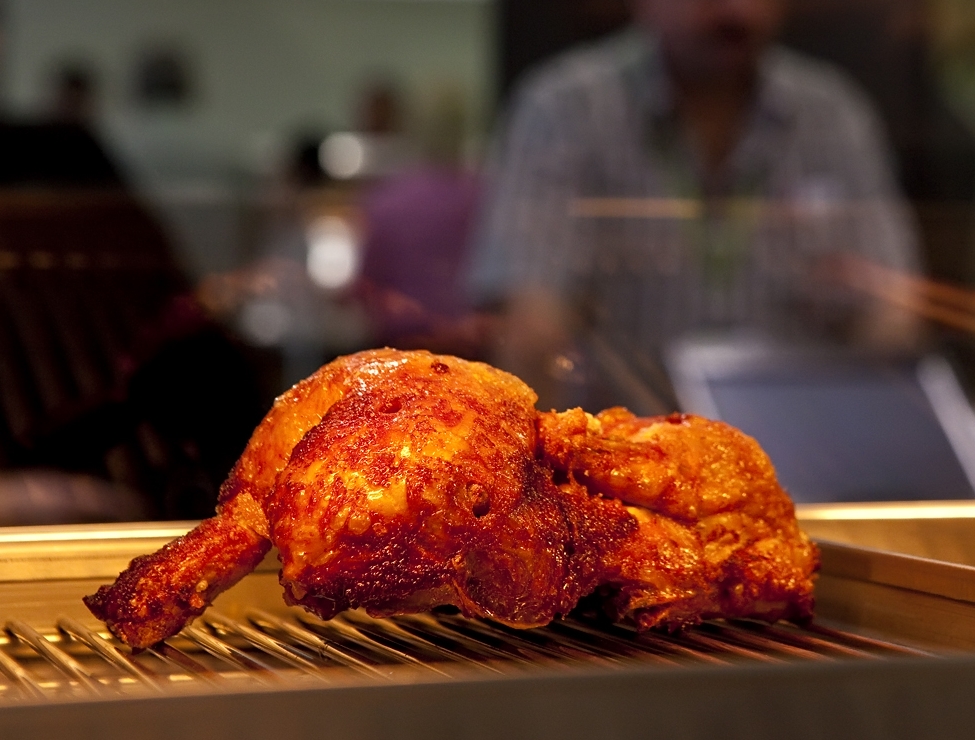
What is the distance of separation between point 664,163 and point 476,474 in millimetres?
2464

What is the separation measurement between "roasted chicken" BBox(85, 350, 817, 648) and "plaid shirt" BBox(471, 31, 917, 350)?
1.81 m

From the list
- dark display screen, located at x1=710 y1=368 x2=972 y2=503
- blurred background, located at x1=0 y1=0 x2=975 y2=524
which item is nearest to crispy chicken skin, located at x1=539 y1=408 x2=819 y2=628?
blurred background, located at x1=0 y1=0 x2=975 y2=524

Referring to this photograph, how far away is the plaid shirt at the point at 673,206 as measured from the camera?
Result: 2.95 meters

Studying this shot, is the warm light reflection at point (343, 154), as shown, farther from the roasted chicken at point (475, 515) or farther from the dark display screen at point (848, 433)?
the roasted chicken at point (475, 515)

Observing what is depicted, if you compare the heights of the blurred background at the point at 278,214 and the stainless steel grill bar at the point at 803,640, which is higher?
the blurred background at the point at 278,214

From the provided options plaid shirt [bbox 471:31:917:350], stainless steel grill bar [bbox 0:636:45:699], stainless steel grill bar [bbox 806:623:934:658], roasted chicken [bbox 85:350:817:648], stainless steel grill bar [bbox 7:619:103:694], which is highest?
plaid shirt [bbox 471:31:917:350]

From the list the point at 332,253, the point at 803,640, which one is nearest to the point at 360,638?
the point at 803,640

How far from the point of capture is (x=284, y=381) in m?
2.11

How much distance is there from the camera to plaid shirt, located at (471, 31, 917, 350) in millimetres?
2947

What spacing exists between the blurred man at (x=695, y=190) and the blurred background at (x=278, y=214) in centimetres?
5

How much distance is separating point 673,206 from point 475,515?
207 cm

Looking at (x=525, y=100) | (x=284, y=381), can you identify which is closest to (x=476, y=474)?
(x=284, y=381)

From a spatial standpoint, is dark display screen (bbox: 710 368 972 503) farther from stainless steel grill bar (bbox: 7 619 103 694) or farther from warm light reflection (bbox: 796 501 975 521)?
stainless steel grill bar (bbox: 7 619 103 694)

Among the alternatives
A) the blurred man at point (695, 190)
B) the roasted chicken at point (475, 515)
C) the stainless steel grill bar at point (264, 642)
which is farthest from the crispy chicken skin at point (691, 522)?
the blurred man at point (695, 190)
